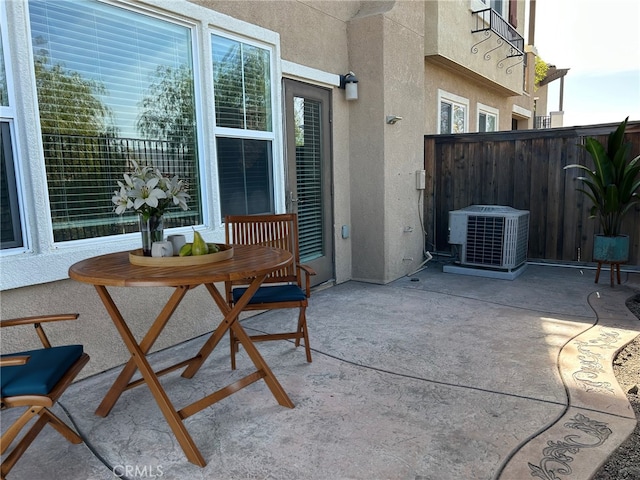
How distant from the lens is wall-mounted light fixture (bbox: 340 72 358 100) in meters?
4.91

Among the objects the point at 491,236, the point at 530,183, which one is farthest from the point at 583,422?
the point at 530,183

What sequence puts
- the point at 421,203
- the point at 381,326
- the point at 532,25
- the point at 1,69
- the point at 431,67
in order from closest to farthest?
the point at 1,69 < the point at 381,326 < the point at 421,203 < the point at 431,67 < the point at 532,25

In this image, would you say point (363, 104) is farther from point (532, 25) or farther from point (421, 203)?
point (532, 25)

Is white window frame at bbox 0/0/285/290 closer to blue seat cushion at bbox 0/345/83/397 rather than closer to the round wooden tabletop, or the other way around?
the round wooden tabletop

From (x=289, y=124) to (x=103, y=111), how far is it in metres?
1.90

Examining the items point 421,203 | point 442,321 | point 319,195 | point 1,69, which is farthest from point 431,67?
point 1,69

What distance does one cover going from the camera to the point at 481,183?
625cm

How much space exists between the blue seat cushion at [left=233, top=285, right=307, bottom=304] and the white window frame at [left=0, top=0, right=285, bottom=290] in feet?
2.71

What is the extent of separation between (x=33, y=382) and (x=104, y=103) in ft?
6.33

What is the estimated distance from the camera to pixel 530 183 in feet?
19.3

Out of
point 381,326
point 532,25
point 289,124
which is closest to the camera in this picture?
point 381,326

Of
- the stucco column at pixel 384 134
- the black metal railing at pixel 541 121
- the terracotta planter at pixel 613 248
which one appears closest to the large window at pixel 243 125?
the stucco column at pixel 384 134

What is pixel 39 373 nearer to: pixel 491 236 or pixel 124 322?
pixel 124 322

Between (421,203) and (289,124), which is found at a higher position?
(289,124)
